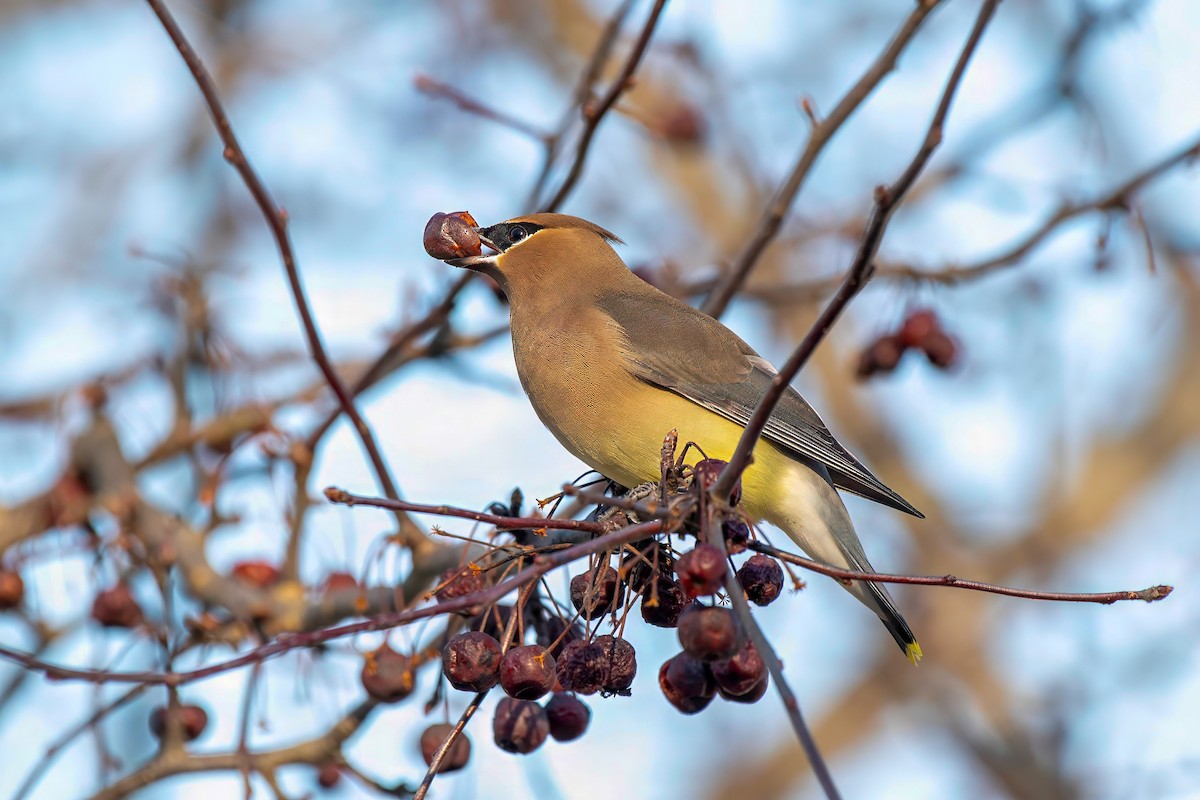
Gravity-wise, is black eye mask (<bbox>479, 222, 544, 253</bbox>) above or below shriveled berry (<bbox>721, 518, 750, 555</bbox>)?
above

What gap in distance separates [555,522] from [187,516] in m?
2.69

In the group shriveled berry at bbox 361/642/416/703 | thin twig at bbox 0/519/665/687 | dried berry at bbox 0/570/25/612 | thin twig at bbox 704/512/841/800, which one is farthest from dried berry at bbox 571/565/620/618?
dried berry at bbox 0/570/25/612

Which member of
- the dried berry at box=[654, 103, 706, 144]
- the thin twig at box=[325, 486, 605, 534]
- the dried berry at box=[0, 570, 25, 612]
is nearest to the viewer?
the thin twig at box=[325, 486, 605, 534]

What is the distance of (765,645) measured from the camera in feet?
6.95

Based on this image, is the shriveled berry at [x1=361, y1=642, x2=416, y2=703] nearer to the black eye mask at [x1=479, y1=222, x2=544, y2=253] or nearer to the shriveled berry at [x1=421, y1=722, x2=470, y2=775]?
the shriveled berry at [x1=421, y1=722, x2=470, y2=775]

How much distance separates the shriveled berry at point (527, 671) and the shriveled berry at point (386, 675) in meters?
0.75

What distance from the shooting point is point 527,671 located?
2.77m

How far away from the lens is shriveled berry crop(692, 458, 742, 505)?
2525 millimetres

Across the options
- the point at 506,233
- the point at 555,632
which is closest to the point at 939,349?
the point at 506,233

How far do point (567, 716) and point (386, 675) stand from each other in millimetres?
658

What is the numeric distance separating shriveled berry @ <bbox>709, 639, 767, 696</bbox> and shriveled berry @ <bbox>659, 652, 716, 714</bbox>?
6 centimetres

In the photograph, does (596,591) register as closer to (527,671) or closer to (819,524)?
(527,671)

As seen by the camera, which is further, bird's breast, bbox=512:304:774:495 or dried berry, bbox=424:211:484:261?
bird's breast, bbox=512:304:774:495

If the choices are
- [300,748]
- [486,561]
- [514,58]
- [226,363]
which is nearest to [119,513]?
[226,363]
